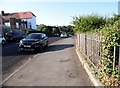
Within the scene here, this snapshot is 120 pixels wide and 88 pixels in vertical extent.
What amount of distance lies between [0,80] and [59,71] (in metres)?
2.56

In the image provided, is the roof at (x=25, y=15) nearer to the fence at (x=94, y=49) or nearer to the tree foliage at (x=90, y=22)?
the tree foliage at (x=90, y=22)

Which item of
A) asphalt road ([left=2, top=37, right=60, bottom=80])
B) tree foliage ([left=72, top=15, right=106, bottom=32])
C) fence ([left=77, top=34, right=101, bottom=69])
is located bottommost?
asphalt road ([left=2, top=37, right=60, bottom=80])

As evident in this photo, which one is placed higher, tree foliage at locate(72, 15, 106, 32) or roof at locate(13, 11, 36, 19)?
roof at locate(13, 11, 36, 19)

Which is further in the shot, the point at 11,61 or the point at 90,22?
the point at 90,22

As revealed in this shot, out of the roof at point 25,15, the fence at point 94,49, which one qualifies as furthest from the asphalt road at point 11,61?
the roof at point 25,15

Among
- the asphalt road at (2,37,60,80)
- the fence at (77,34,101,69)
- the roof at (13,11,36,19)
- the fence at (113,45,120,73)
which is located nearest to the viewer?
the fence at (113,45,120,73)

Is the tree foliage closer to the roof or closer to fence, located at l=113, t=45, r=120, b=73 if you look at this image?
fence, located at l=113, t=45, r=120, b=73

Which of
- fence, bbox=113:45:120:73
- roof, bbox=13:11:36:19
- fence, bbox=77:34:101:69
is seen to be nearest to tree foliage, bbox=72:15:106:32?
fence, bbox=77:34:101:69

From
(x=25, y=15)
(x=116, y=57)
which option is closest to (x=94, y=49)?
(x=116, y=57)

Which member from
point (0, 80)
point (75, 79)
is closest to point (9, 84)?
point (0, 80)

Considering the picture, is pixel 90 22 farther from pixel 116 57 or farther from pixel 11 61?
pixel 116 57

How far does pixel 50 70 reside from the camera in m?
10.2

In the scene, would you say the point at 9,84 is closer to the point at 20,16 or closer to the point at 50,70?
the point at 50,70

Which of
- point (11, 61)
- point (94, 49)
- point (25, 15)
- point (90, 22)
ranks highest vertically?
point (25, 15)
